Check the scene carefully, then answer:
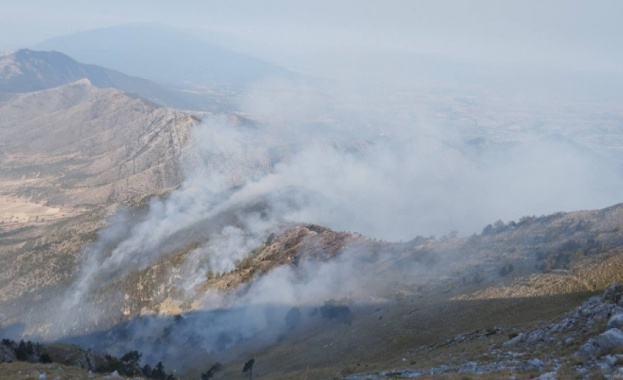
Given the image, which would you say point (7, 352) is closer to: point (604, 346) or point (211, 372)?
point (211, 372)

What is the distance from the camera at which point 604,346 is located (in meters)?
27.1

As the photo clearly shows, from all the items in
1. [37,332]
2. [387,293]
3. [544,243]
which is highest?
[544,243]

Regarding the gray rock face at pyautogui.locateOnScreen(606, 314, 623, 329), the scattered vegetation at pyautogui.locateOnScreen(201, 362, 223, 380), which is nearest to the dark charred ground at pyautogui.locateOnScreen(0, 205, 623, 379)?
the scattered vegetation at pyautogui.locateOnScreen(201, 362, 223, 380)

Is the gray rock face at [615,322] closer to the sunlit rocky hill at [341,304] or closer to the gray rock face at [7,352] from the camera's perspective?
the sunlit rocky hill at [341,304]

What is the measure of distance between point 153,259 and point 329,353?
432ft

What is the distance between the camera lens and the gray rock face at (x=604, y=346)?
26595 millimetres

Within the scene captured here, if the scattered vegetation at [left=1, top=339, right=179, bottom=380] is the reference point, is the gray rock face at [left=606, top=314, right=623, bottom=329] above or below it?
above

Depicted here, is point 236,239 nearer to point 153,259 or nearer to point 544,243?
point 153,259

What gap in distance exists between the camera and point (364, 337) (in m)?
78.2

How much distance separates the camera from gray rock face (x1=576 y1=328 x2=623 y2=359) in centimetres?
2660

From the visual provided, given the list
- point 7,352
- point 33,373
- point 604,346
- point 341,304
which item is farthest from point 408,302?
point 7,352

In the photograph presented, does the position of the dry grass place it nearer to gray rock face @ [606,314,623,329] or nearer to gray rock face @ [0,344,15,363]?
gray rock face @ [0,344,15,363]

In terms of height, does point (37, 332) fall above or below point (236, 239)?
below

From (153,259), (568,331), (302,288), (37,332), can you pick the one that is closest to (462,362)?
(568,331)
